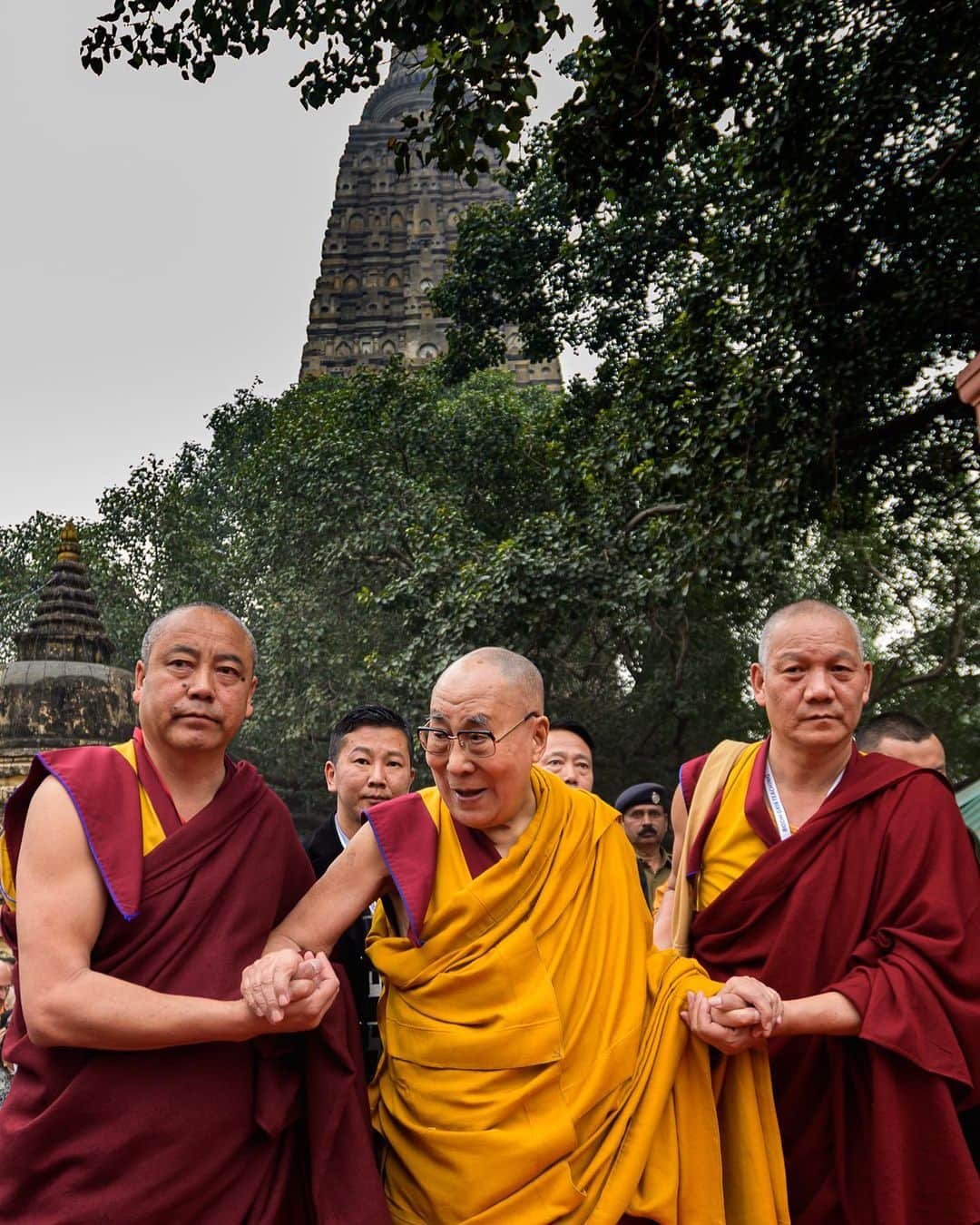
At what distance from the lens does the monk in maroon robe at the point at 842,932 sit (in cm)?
243

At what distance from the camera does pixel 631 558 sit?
10805 millimetres

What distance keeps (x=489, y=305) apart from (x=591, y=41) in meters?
7.33

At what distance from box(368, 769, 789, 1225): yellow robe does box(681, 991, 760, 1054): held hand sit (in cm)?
4

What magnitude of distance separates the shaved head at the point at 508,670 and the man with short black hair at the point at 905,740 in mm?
1760

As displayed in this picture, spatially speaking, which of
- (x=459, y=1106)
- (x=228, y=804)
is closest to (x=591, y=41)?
(x=228, y=804)

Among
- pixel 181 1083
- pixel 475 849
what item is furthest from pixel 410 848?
pixel 181 1083

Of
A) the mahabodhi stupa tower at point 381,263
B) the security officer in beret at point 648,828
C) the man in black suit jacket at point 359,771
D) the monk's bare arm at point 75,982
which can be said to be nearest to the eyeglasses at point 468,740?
the monk's bare arm at point 75,982

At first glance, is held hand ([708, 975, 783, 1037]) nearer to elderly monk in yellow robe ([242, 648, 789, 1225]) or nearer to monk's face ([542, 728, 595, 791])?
elderly monk in yellow robe ([242, 648, 789, 1225])

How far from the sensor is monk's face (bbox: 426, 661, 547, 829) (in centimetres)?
260

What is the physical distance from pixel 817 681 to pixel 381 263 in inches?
1349

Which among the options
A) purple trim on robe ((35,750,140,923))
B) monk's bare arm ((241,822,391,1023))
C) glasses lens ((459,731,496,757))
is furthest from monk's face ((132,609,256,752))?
glasses lens ((459,731,496,757))

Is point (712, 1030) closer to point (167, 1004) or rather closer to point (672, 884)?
point (672, 884)

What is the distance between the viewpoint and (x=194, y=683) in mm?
2494

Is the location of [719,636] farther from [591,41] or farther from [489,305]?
[591,41]
